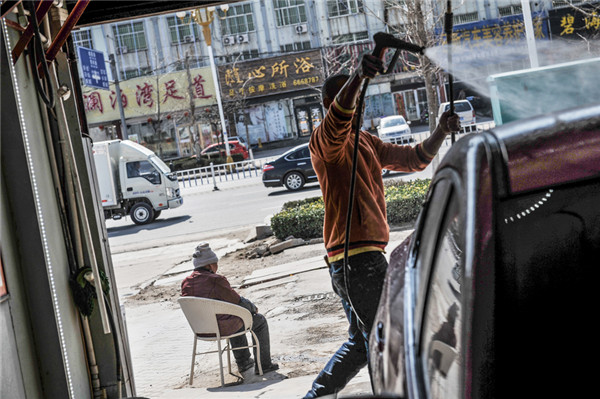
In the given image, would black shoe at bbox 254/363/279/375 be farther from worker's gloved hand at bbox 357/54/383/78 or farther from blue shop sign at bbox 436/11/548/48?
blue shop sign at bbox 436/11/548/48

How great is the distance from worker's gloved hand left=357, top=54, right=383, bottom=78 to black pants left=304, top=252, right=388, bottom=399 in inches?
38.2

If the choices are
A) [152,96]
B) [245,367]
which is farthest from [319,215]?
[152,96]

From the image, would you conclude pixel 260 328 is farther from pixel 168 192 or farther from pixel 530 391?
pixel 168 192

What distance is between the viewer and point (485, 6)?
127 feet

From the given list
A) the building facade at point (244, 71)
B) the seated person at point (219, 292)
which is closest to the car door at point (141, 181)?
the seated person at point (219, 292)

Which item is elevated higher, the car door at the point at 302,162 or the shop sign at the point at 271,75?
the shop sign at the point at 271,75

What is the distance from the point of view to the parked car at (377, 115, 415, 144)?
92.6 ft

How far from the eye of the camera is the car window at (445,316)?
178cm

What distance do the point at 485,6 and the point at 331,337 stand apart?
34.4m

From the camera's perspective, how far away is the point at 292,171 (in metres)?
21.5

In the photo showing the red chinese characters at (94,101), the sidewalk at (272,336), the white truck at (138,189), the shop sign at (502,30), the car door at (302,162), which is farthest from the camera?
the red chinese characters at (94,101)

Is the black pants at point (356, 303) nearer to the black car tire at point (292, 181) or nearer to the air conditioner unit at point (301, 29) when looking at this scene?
the black car tire at point (292, 181)

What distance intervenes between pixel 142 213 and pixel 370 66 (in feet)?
59.2

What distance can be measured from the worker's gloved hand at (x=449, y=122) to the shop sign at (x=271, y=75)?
33821 millimetres
